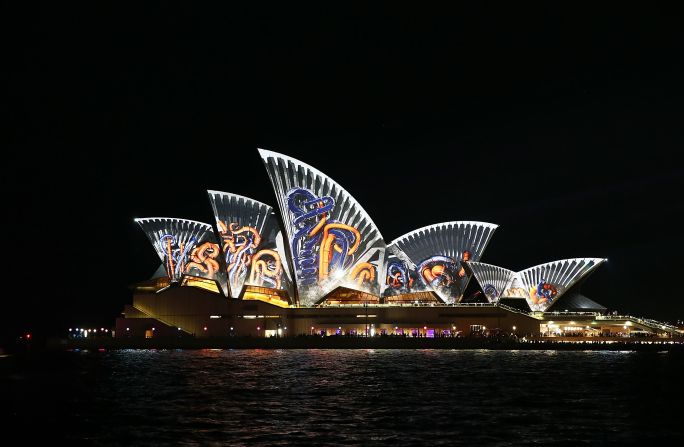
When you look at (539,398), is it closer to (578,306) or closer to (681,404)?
(681,404)

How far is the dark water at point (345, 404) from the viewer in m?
28.3

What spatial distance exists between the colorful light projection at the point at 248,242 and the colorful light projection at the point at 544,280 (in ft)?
86.8

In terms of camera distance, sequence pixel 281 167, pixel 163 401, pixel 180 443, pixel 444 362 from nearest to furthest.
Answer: pixel 180 443
pixel 163 401
pixel 444 362
pixel 281 167

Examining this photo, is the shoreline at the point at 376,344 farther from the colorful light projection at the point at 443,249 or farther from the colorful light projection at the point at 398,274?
the colorful light projection at the point at 443,249

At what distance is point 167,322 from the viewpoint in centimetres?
9456

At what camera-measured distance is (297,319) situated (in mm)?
94688

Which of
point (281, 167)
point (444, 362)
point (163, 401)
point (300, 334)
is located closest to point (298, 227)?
point (281, 167)

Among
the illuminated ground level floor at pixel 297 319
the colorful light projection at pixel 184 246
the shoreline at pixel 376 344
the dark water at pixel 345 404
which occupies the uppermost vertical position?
the colorful light projection at pixel 184 246

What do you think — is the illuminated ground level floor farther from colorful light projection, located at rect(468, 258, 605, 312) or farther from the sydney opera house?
colorful light projection, located at rect(468, 258, 605, 312)

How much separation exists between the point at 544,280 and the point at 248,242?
120 ft

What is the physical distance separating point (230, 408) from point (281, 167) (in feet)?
169

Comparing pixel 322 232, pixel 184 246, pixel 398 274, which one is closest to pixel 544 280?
pixel 398 274

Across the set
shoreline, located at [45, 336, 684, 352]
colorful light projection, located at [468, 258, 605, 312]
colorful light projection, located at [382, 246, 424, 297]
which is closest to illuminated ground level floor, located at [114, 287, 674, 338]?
colorful light projection, located at [382, 246, 424, 297]

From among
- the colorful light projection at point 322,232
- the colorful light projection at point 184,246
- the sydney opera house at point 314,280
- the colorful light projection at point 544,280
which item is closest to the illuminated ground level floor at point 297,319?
the sydney opera house at point 314,280
